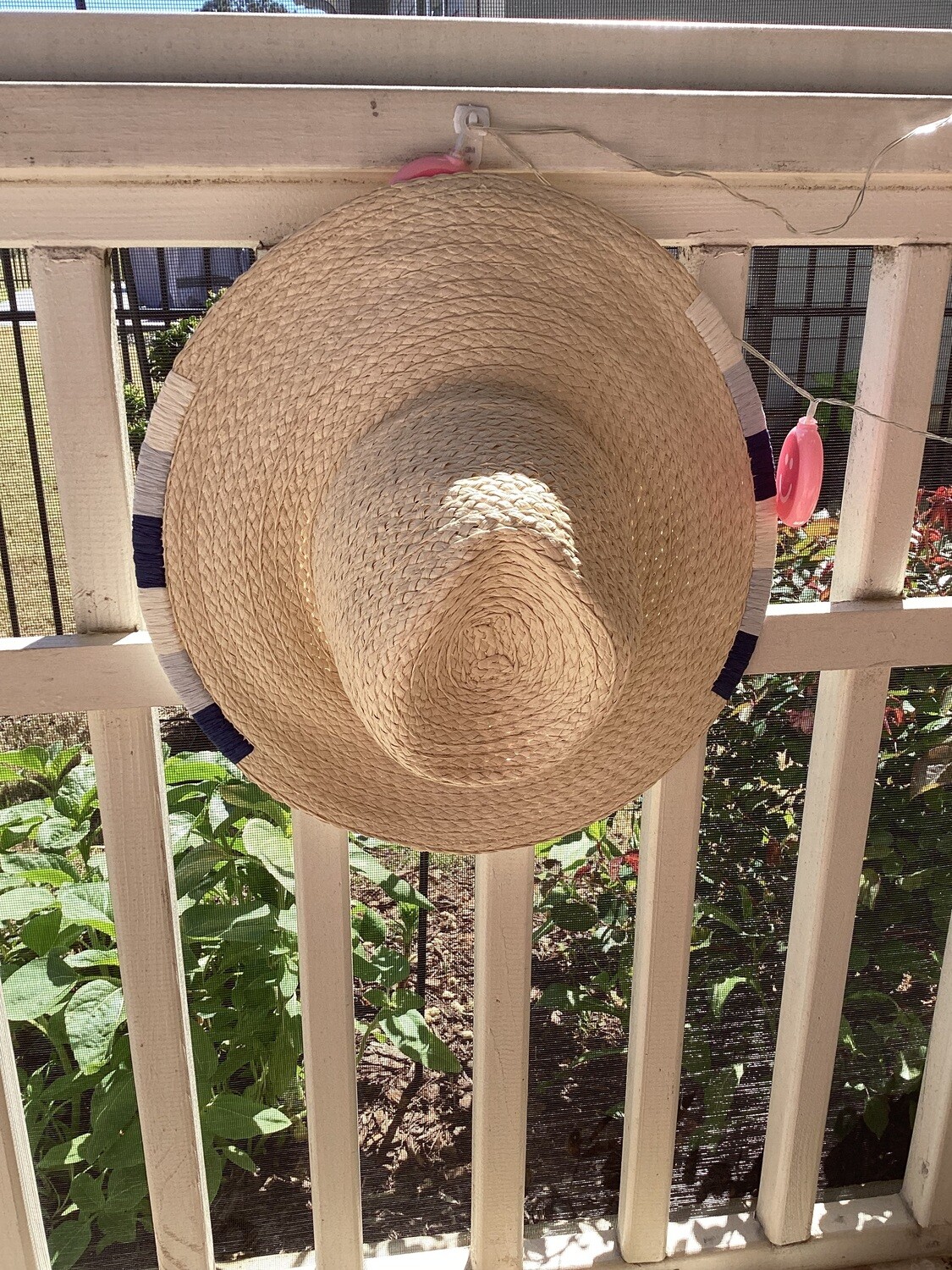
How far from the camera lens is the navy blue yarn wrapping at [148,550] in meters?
0.90

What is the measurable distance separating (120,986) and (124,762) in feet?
1.56

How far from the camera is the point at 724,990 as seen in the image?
1.49m

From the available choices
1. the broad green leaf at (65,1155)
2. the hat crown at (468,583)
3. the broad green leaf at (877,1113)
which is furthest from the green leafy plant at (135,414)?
the broad green leaf at (877,1113)

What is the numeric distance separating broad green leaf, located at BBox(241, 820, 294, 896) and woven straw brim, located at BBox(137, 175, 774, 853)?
16.4 inches

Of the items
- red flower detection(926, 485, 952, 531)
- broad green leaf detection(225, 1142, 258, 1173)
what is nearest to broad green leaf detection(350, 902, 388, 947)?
broad green leaf detection(225, 1142, 258, 1173)

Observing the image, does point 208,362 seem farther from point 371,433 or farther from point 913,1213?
point 913,1213

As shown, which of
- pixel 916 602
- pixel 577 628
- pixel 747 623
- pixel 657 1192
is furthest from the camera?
pixel 657 1192

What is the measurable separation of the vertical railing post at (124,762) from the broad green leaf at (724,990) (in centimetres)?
73

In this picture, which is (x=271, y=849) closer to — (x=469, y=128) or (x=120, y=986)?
(x=120, y=986)

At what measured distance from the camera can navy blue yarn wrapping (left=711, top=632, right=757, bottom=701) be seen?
40.3 inches

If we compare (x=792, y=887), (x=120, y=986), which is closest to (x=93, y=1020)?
(x=120, y=986)

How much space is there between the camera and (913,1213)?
148 centimetres

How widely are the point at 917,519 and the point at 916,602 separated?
375mm

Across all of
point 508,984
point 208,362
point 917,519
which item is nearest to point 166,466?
point 208,362
